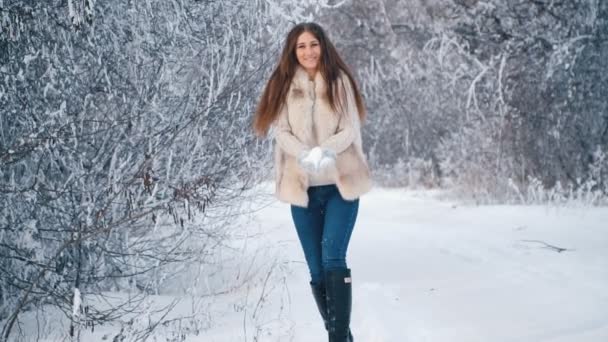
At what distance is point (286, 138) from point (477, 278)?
9.21 feet

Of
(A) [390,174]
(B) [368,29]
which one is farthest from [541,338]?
(A) [390,174]

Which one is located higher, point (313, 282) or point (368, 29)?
point (368, 29)

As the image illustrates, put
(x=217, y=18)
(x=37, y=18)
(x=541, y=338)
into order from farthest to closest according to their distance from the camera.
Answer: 1. (x=217, y=18)
2. (x=37, y=18)
3. (x=541, y=338)

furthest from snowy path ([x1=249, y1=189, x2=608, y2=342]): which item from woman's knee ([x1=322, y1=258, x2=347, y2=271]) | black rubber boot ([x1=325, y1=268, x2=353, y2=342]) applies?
woman's knee ([x1=322, y1=258, x2=347, y2=271])

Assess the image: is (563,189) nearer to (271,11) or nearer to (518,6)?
(518,6)

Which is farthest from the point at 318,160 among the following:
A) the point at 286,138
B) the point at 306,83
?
the point at 306,83

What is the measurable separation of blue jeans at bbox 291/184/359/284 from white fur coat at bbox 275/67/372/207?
71mm

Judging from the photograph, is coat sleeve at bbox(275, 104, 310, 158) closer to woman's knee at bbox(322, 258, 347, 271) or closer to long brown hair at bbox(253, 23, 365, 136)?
long brown hair at bbox(253, 23, 365, 136)

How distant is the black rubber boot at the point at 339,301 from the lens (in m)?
3.63

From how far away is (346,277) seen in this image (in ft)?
12.0

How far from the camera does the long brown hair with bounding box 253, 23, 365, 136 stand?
12.4 ft

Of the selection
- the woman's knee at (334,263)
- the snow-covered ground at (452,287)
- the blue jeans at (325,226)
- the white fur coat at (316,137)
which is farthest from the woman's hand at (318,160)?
the snow-covered ground at (452,287)

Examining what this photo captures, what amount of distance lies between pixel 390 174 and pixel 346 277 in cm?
1304

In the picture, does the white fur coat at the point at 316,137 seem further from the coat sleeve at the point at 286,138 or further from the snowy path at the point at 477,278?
the snowy path at the point at 477,278
